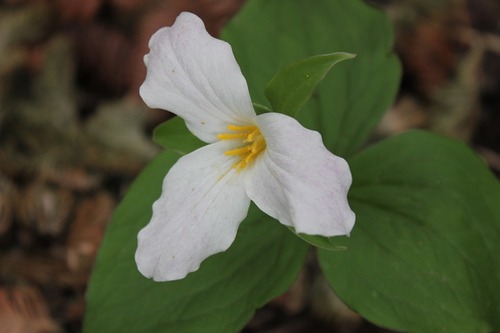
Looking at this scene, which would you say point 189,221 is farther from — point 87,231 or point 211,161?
point 87,231

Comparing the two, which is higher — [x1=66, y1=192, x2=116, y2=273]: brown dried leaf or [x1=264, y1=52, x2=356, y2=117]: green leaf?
[x1=264, y1=52, x2=356, y2=117]: green leaf

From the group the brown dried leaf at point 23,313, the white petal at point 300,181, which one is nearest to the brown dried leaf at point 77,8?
the brown dried leaf at point 23,313

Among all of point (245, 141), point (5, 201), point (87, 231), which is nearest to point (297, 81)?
point (245, 141)

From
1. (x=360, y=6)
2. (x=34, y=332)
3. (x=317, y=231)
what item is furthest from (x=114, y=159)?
(x=317, y=231)

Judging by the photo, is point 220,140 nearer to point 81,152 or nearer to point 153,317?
point 153,317

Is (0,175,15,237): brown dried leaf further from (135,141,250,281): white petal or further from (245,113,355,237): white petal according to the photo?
(245,113,355,237): white petal

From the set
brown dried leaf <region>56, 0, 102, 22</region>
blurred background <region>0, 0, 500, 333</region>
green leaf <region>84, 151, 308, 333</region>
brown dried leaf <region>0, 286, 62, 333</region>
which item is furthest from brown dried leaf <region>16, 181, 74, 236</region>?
brown dried leaf <region>56, 0, 102, 22</region>

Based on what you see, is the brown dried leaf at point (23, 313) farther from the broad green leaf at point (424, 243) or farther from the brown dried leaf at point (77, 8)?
the brown dried leaf at point (77, 8)
